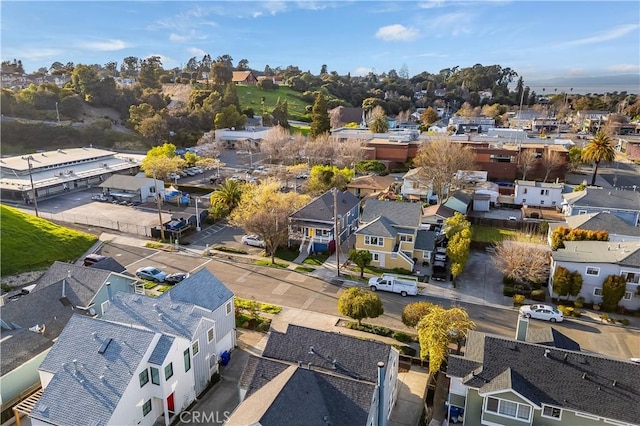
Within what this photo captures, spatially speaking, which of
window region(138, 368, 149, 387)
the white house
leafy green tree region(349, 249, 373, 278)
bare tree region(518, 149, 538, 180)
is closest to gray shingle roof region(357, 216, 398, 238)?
leafy green tree region(349, 249, 373, 278)

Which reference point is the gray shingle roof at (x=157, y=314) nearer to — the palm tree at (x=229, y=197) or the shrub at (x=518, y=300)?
the shrub at (x=518, y=300)

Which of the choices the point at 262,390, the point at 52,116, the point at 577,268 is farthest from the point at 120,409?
the point at 52,116

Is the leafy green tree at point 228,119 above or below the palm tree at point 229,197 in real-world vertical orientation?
above

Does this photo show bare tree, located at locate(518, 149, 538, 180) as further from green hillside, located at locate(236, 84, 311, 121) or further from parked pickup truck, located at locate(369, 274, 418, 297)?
green hillside, located at locate(236, 84, 311, 121)

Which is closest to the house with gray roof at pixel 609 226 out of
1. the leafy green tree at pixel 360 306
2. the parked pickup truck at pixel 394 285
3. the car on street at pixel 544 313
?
the car on street at pixel 544 313

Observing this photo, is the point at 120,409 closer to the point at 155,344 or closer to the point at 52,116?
the point at 155,344

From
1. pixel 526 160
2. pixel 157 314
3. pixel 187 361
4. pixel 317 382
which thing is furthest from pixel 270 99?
pixel 317 382

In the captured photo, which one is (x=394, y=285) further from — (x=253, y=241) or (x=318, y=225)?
(x=253, y=241)
